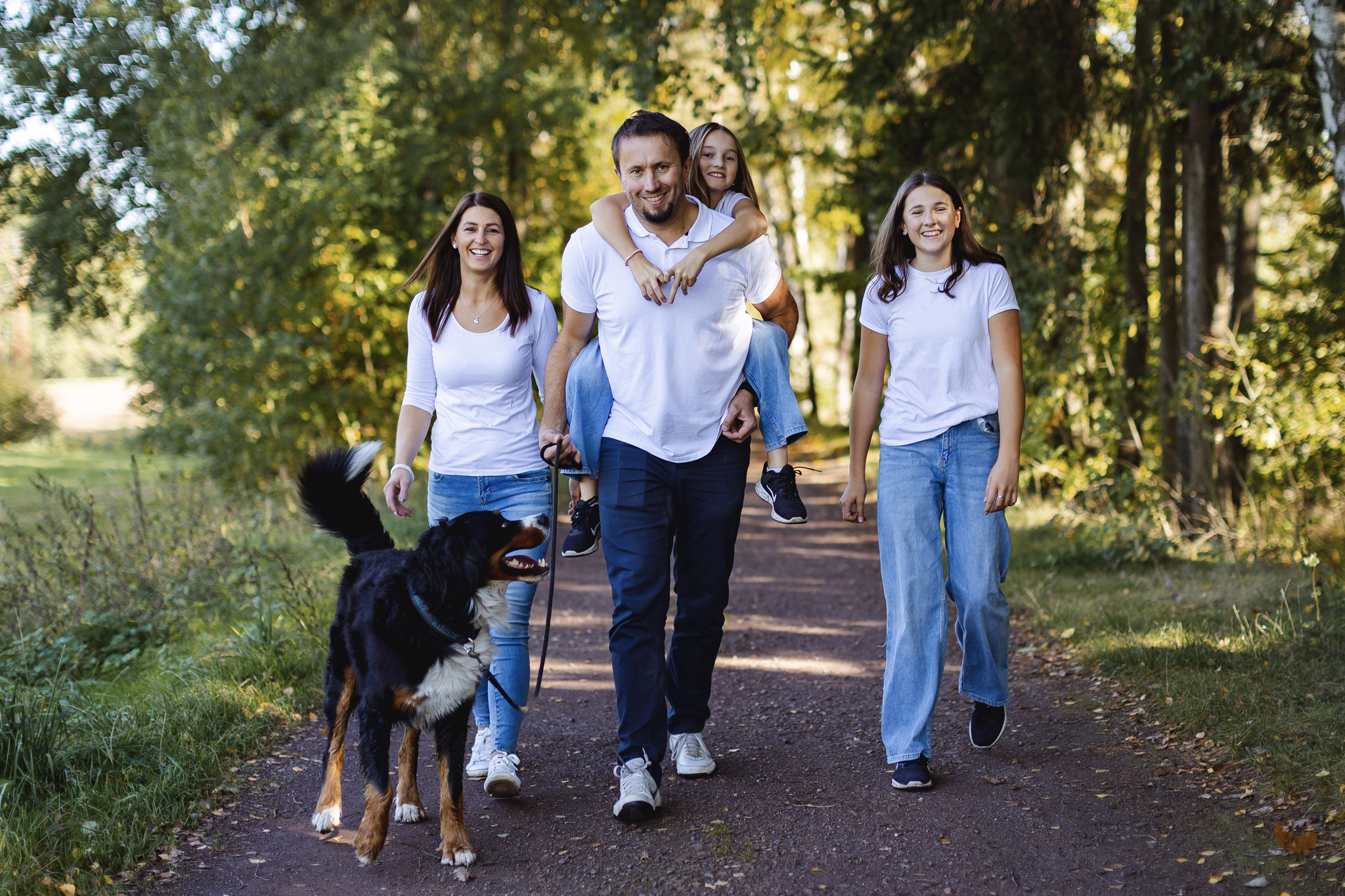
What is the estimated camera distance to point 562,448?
379 centimetres

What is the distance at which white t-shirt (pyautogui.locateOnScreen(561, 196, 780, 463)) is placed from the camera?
3.69m

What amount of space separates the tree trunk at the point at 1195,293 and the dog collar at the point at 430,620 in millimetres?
6698

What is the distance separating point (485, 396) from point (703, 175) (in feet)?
4.42

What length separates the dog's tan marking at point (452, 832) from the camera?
11.4 ft

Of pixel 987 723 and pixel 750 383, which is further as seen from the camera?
pixel 987 723

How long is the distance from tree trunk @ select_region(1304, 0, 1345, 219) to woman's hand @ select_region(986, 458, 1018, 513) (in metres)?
2.66

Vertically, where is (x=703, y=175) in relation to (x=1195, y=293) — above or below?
above

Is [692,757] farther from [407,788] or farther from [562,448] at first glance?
[562,448]

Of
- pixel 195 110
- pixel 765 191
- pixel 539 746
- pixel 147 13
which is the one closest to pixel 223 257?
pixel 195 110

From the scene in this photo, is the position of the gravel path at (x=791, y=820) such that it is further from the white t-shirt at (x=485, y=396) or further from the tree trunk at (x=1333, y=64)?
the tree trunk at (x=1333, y=64)

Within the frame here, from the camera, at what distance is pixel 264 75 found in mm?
14109

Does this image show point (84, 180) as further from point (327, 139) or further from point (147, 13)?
point (327, 139)

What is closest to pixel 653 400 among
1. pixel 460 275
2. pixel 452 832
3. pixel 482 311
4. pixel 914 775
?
pixel 482 311

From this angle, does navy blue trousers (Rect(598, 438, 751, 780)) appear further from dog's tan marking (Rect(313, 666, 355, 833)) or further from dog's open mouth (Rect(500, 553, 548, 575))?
dog's tan marking (Rect(313, 666, 355, 833))
